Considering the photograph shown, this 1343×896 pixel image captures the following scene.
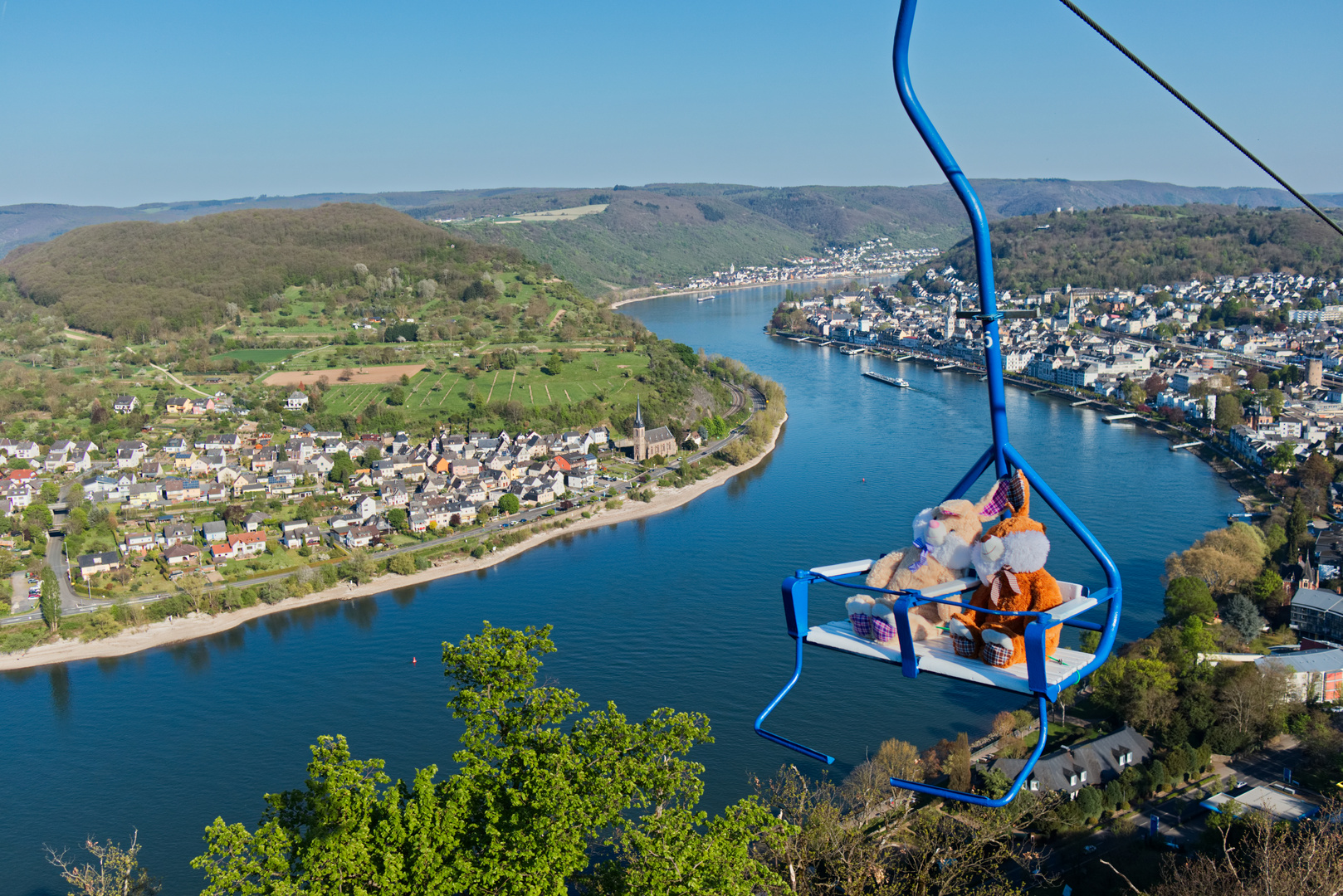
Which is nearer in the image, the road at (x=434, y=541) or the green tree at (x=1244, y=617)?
the green tree at (x=1244, y=617)

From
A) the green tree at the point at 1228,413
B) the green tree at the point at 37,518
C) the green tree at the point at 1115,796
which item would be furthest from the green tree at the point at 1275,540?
the green tree at the point at 37,518

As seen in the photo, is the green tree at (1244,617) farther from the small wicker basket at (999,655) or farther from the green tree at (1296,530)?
the small wicker basket at (999,655)

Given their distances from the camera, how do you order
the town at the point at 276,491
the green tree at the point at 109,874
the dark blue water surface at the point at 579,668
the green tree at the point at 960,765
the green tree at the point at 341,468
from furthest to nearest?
the green tree at the point at 341,468, the town at the point at 276,491, the dark blue water surface at the point at 579,668, the green tree at the point at 960,765, the green tree at the point at 109,874

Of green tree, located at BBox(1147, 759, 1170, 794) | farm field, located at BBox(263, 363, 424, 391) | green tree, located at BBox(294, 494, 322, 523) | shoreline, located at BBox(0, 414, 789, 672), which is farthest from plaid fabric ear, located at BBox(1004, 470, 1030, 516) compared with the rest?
farm field, located at BBox(263, 363, 424, 391)

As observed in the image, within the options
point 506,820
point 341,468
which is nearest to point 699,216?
point 341,468

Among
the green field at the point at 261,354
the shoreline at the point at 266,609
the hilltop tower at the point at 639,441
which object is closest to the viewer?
the shoreline at the point at 266,609

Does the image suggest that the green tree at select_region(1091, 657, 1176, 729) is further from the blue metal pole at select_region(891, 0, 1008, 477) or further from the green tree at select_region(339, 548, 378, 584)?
the green tree at select_region(339, 548, 378, 584)

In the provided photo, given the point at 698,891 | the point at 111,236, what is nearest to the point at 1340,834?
the point at 698,891
